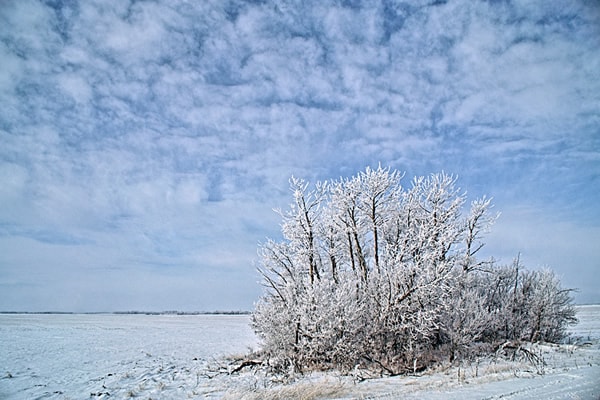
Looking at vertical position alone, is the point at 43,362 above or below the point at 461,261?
below

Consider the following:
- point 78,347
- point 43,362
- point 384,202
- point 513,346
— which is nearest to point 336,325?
point 384,202

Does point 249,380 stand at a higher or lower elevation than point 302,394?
lower

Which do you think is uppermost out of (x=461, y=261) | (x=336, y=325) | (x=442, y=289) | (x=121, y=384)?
(x=461, y=261)

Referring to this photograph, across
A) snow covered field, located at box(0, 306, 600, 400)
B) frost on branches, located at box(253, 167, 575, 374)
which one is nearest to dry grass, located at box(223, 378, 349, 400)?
snow covered field, located at box(0, 306, 600, 400)

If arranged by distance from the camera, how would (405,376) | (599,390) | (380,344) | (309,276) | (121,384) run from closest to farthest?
(599,390) < (405,376) < (121,384) < (380,344) < (309,276)

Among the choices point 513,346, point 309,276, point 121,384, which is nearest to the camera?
point 121,384

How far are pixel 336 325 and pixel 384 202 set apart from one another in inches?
257

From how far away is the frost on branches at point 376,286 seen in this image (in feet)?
49.5

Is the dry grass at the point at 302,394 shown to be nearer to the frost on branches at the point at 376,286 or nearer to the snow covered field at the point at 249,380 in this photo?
the snow covered field at the point at 249,380

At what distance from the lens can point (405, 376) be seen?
505 inches

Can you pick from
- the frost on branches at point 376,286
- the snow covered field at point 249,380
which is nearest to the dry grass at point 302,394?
the snow covered field at point 249,380

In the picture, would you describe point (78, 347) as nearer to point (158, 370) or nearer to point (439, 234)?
point (158, 370)

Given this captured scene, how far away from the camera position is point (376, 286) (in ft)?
53.6

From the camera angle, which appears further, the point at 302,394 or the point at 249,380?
the point at 249,380
